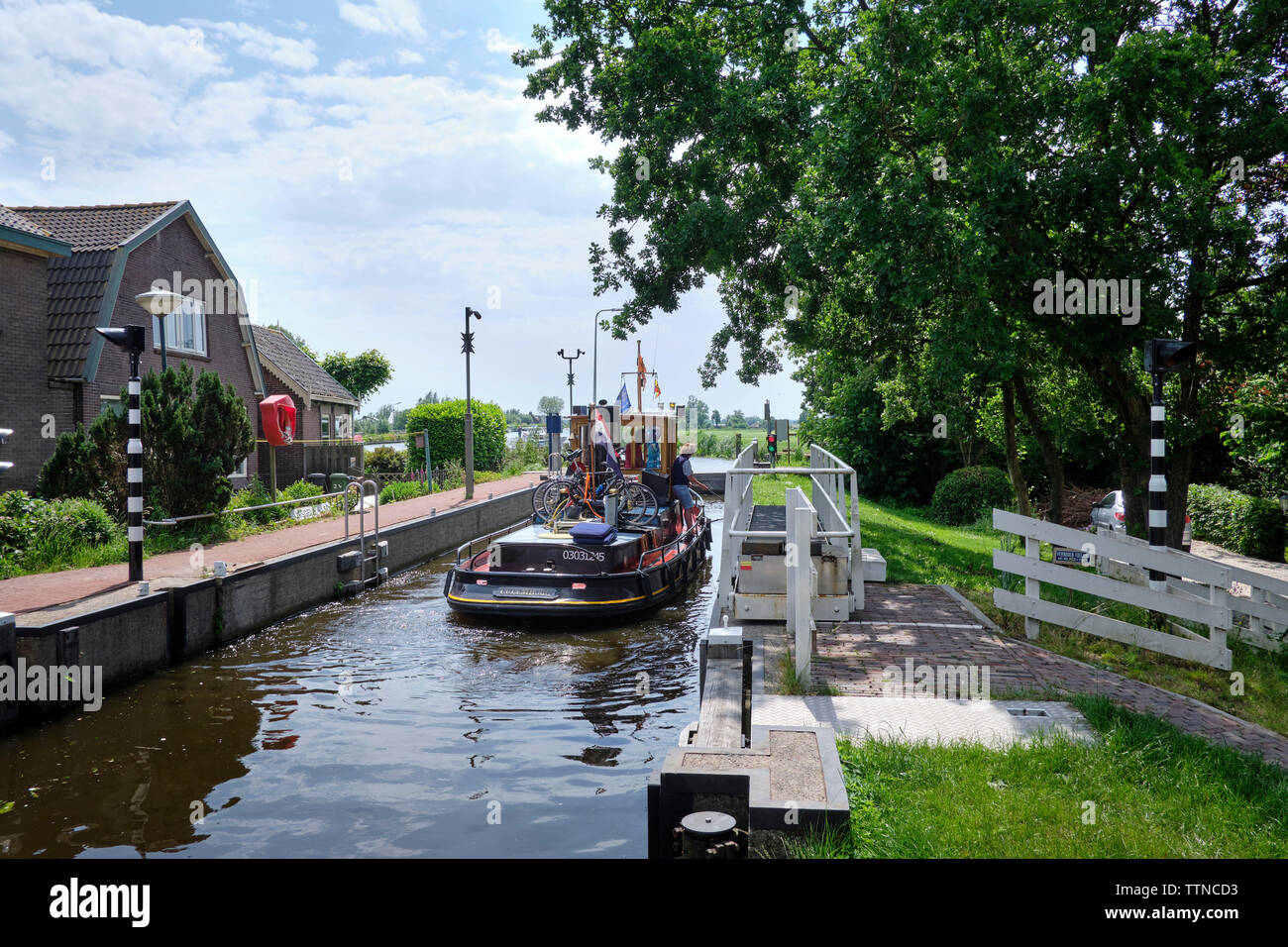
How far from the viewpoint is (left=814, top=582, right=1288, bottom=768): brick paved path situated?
612 cm

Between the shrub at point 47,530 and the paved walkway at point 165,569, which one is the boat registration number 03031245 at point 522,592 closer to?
the paved walkway at point 165,569

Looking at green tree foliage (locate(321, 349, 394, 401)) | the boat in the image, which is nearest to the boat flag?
the boat

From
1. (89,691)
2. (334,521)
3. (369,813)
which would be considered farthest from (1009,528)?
(334,521)

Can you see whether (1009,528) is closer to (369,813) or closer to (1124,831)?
(1124,831)

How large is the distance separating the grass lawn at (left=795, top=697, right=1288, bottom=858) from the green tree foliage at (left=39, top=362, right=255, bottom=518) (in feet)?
40.5

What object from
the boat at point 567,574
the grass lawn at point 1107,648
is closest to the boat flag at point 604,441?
the boat at point 567,574

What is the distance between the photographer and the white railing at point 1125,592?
7527mm

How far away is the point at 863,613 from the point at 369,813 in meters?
6.04

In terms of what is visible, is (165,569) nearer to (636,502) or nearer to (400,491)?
(636,502)

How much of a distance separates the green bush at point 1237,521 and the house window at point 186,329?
22.7m

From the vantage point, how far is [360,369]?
2005 inches

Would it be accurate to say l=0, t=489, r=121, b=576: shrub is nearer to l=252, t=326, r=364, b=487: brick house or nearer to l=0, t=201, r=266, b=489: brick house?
l=0, t=201, r=266, b=489: brick house

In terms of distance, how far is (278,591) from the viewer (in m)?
12.2

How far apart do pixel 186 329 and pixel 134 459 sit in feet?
42.3
